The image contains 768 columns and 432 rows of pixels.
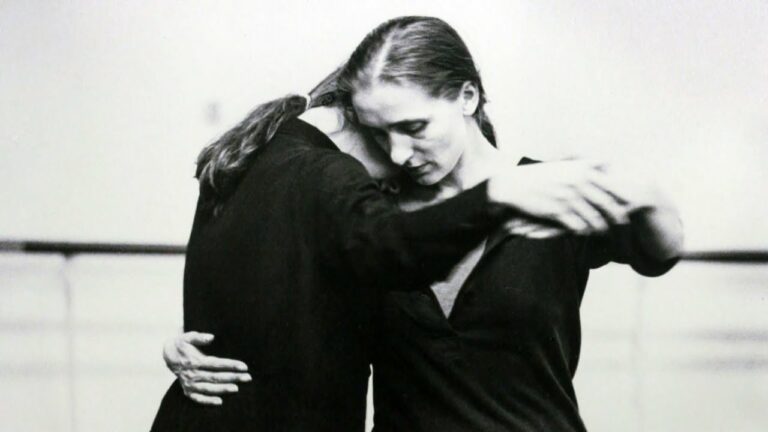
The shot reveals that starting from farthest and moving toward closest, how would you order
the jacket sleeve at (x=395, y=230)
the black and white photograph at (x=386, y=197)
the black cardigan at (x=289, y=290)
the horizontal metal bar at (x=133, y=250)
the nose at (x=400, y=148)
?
the horizontal metal bar at (x=133, y=250) → the nose at (x=400, y=148) → the black and white photograph at (x=386, y=197) → the black cardigan at (x=289, y=290) → the jacket sleeve at (x=395, y=230)

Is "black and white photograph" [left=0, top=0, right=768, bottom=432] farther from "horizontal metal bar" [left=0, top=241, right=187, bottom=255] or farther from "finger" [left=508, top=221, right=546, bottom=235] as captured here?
"finger" [left=508, top=221, right=546, bottom=235]

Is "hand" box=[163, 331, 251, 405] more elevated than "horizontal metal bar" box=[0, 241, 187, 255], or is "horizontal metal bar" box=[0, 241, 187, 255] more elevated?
"horizontal metal bar" box=[0, 241, 187, 255]

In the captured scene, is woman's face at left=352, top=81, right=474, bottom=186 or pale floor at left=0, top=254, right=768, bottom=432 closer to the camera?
woman's face at left=352, top=81, right=474, bottom=186

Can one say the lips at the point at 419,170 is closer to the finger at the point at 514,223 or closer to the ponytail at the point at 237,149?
the ponytail at the point at 237,149

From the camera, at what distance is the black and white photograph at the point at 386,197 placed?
911mm

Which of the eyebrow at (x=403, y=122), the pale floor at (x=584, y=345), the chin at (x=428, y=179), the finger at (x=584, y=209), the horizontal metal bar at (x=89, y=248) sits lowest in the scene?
the pale floor at (x=584, y=345)

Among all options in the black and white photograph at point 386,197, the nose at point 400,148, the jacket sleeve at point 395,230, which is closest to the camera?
the jacket sleeve at point 395,230

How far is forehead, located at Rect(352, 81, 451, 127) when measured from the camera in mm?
987

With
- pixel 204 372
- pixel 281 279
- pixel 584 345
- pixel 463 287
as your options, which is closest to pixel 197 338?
pixel 204 372

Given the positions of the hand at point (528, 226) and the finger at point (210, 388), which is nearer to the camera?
the hand at point (528, 226)

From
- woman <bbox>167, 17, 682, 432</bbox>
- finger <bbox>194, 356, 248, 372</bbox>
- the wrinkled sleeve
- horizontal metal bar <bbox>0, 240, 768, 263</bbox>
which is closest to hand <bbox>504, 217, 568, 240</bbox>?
woman <bbox>167, 17, 682, 432</bbox>

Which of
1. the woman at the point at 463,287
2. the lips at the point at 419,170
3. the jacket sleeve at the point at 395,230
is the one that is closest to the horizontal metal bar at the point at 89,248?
the woman at the point at 463,287

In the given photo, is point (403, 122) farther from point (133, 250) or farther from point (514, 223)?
point (133, 250)

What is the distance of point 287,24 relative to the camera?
1210mm
